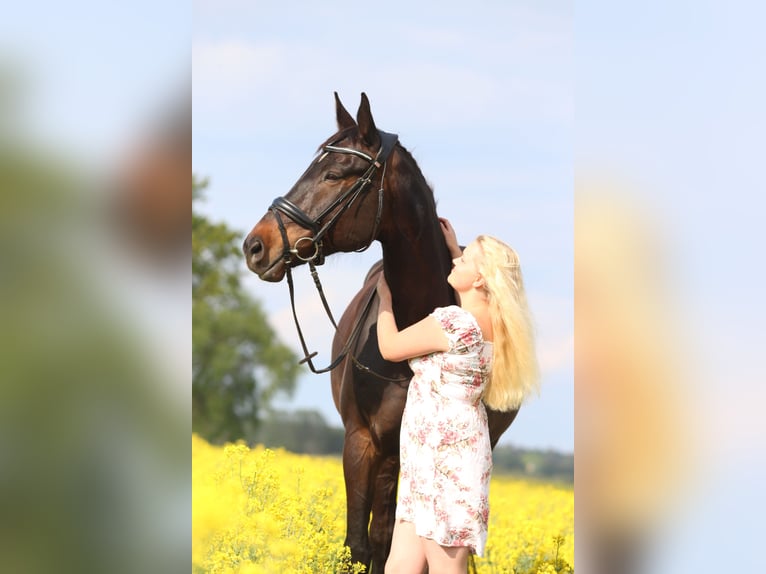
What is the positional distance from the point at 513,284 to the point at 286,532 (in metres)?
2.09

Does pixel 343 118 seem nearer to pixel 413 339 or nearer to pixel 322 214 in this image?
pixel 322 214

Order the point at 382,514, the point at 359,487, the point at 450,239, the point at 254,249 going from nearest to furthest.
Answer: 1. the point at 254,249
2. the point at 450,239
3. the point at 359,487
4. the point at 382,514

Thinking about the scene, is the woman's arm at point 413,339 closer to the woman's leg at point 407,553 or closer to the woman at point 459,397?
the woman at point 459,397

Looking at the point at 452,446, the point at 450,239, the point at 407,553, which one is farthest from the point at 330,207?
the point at 407,553

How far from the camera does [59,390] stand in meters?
2.25

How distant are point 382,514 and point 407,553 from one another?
4.35ft

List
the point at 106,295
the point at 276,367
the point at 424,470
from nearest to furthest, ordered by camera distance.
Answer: the point at 106,295 < the point at 424,470 < the point at 276,367

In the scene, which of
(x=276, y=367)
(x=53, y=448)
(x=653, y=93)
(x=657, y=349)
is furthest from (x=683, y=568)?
(x=276, y=367)

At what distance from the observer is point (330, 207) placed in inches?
170

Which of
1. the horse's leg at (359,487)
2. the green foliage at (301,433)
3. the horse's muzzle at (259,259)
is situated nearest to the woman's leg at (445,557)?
the horse's leg at (359,487)

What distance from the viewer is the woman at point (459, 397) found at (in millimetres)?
3809

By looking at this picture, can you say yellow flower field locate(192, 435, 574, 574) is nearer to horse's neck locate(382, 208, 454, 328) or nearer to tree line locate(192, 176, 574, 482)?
horse's neck locate(382, 208, 454, 328)

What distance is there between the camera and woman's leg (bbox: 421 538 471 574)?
380cm

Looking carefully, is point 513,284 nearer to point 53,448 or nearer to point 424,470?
point 424,470
